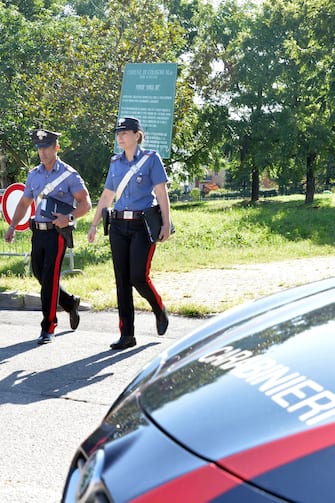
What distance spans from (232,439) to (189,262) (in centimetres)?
1016

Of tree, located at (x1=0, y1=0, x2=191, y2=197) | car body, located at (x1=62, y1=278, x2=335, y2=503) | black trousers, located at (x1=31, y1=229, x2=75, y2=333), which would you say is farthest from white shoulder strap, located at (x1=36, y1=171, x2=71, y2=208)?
tree, located at (x1=0, y1=0, x2=191, y2=197)

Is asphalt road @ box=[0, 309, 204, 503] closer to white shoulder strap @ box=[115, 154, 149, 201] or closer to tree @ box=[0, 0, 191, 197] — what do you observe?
white shoulder strap @ box=[115, 154, 149, 201]

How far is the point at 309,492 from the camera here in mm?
1314

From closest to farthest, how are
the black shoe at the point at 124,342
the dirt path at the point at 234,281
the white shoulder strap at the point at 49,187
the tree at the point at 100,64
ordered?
the black shoe at the point at 124,342
the white shoulder strap at the point at 49,187
the dirt path at the point at 234,281
the tree at the point at 100,64

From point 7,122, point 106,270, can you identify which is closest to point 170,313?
point 106,270

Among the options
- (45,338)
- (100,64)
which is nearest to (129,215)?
(45,338)

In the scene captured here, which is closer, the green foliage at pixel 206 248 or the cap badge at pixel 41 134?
the cap badge at pixel 41 134

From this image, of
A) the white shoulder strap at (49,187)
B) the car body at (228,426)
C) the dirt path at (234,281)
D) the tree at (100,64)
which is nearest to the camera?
the car body at (228,426)

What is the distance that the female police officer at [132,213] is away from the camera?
5.69 m

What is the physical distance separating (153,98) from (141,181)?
283 inches

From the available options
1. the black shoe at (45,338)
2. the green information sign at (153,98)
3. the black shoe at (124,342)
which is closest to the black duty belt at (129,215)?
the black shoe at (124,342)

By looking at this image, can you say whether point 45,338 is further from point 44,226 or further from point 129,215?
point 129,215

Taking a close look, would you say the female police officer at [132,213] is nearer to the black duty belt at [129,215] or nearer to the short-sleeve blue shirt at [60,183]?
the black duty belt at [129,215]

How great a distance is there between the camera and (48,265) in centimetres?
605
